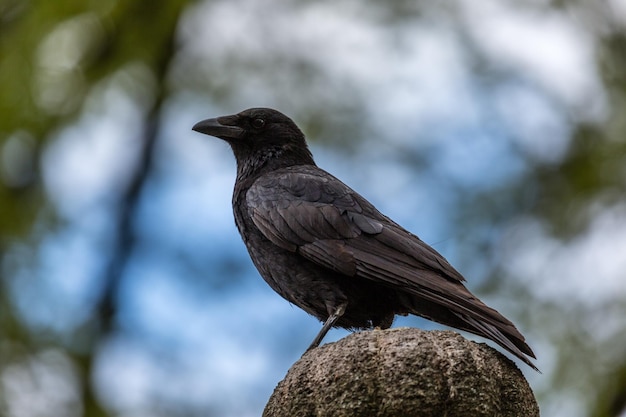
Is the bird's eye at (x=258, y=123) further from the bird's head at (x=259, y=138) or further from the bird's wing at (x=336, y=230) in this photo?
the bird's wing at (x=336, y=230)

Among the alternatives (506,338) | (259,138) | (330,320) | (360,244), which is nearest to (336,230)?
(360,244)

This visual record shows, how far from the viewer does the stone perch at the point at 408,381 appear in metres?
4.37

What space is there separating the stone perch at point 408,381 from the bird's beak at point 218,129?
9.50 feet

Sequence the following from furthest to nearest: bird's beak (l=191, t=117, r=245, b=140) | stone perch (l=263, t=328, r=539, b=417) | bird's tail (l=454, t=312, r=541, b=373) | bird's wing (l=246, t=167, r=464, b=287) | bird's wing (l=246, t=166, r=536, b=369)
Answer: bird's beak (l=191, t=117, r=245, b=140), bird's wing (l=246, t=167, r=464, b=287), bird's wing (l=246, t=166, r=536, b=369), bird's tail (l=454, t=312, r=541, b=373), stone perch (l=263, t=328, r=539, b=417)

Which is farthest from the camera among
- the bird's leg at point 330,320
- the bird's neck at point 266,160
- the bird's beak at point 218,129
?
the bird's beak at point 218,129

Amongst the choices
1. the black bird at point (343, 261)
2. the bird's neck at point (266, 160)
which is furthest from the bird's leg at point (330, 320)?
the bird's neck at point (266, 160)

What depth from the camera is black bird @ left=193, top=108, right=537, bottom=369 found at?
535 centimetres

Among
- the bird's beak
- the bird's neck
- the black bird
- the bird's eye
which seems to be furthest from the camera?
the bird's eye

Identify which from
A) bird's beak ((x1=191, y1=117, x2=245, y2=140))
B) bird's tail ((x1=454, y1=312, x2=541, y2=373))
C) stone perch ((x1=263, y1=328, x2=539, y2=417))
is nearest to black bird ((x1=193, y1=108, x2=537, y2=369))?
bird's tail ((x1=454, y1=312, x2=541, y2=373))

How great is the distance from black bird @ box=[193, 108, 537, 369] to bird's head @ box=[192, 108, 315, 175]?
1.00 ft

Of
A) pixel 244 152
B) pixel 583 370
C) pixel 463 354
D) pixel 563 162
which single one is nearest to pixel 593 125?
pixel 563 162

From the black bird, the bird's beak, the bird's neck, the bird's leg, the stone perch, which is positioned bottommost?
the stone perch

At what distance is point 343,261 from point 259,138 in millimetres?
1847

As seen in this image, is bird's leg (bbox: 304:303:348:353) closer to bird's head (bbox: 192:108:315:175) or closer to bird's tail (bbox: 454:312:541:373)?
bird's tail (bbox: 454:312:541:373)
